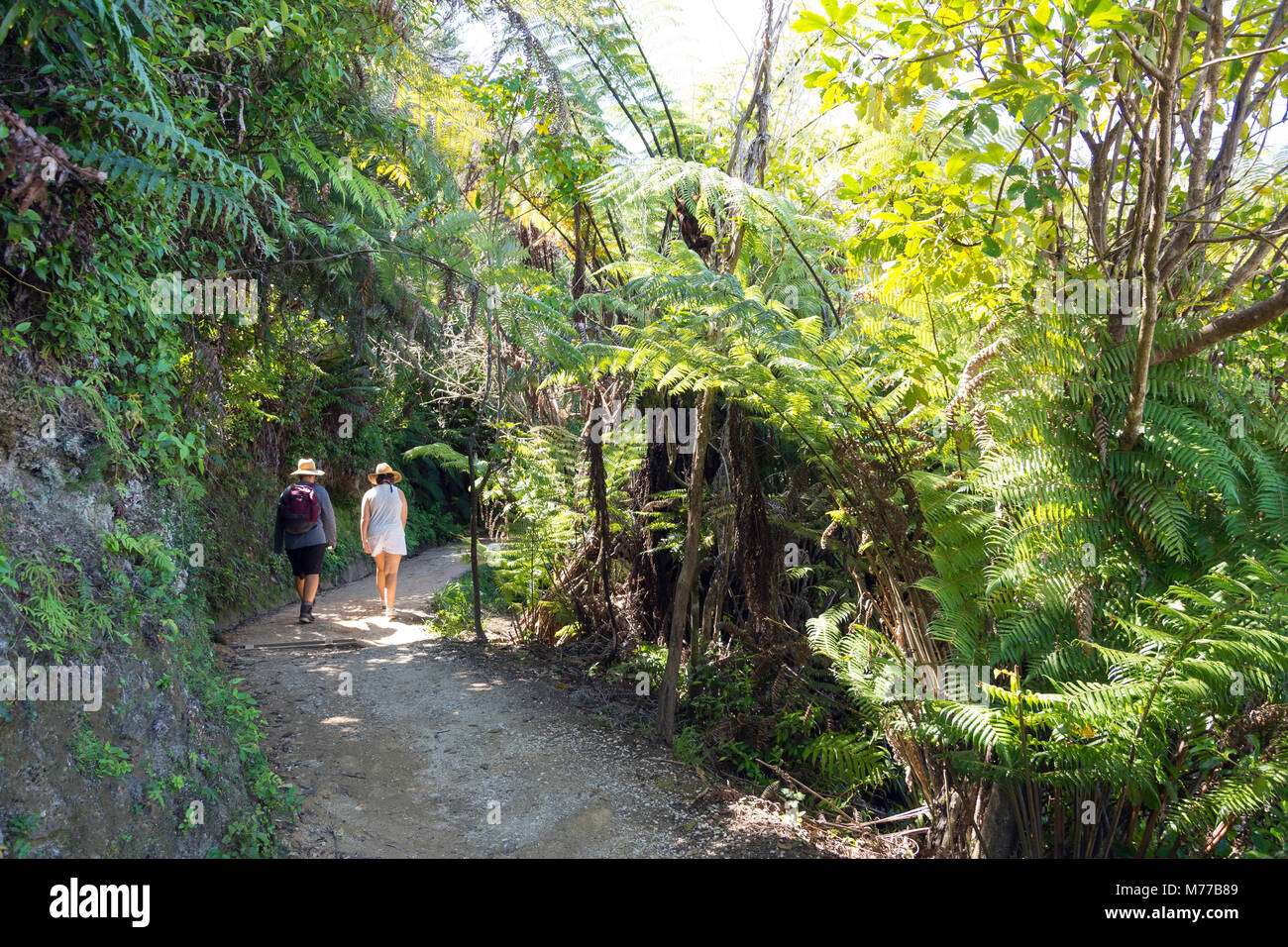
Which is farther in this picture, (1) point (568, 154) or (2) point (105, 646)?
(1) point (568, 154)

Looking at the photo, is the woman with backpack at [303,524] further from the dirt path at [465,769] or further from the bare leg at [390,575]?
the dirt path at [465,769]

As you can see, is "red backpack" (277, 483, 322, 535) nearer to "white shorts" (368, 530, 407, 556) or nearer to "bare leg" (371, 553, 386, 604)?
"white shorts" (368, 530, 407, 556)

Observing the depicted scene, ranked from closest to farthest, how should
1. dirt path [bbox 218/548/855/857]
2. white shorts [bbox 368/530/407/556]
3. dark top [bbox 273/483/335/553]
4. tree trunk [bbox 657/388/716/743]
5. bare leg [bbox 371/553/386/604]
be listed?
dirt path [bbox 218/548/855/857] < tree trunk [bbox 657/388/716/743] < dark top [bbox 273/483/335/553] < white shorts [bbox 368/530/407/556] < bare leg [bbox 371/553/386/604]

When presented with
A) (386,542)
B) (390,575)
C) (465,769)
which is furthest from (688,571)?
(390,575)

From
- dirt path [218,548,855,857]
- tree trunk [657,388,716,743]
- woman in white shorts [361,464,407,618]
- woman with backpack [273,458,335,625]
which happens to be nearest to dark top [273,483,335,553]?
woman with backpack [273,458,335,625]

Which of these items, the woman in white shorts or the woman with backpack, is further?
the woman in white shorts

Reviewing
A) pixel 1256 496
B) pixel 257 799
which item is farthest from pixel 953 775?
pixel 257 799

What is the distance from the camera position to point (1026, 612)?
2.81 metres

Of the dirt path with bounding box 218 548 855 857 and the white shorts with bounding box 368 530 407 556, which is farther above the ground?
the white shorts with bounding box 368 530 407 556

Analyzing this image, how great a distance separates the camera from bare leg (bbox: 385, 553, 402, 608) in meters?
7.36

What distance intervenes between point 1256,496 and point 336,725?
4.54 m

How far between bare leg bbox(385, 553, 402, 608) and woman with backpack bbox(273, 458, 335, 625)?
0.61 m

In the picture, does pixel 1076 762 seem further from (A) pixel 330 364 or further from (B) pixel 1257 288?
(A) pixel 330 364

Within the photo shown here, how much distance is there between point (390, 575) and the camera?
7465 mm
